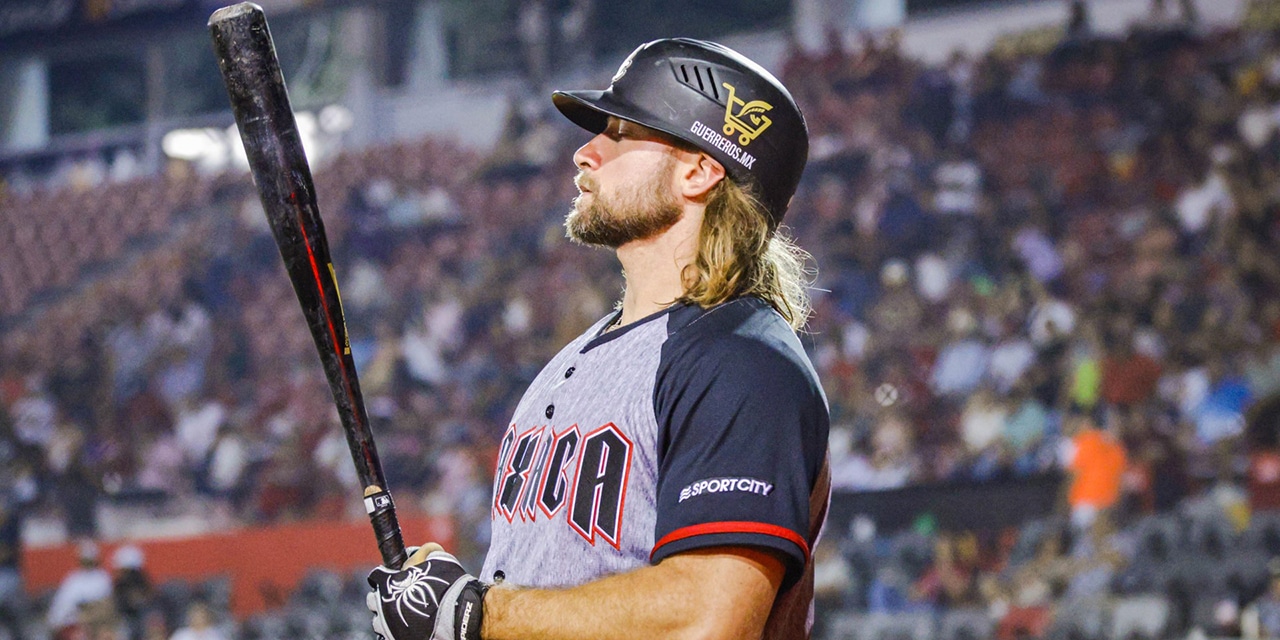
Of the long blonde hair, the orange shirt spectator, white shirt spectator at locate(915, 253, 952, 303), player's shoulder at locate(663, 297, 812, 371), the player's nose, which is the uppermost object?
the player's nose

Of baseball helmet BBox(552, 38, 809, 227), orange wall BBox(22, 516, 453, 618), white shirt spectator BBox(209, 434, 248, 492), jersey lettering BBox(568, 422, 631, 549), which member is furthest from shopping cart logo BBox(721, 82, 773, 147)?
white shirt spectator BBox(209, 434, 248, 492)

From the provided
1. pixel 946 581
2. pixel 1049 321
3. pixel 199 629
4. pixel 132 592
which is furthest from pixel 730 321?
pixel 132 592

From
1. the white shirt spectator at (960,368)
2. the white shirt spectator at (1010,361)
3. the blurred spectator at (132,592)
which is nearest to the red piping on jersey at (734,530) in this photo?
the white shirt spectator at (1010,361)

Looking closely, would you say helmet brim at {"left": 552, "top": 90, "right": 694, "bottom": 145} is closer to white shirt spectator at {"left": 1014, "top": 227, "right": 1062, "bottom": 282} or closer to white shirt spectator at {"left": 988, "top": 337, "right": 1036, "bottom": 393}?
white shirt spectator at {"left": 988, "top": 337, "right": 1036, "bottom": 393}

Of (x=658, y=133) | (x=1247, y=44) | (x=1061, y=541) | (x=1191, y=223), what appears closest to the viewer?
(x=658, y=133)

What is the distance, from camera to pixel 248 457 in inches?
411

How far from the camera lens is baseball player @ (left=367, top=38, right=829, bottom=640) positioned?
170 centimetres

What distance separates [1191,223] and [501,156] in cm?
685

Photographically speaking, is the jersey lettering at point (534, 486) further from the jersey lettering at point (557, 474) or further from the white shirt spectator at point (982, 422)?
the white shirt spectator at point (982, 422)

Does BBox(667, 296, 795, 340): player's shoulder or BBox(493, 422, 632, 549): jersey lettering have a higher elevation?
BBox(667, 296, 795, 340): player's shoulder

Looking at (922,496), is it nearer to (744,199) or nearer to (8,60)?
(744,199)

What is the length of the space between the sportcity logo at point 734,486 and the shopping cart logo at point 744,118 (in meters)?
0.64

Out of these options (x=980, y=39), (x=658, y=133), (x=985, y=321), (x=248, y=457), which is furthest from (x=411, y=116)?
(x=658, y=133)

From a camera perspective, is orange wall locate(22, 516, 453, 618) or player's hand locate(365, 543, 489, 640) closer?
player's hand locate(365, 543, 489, 640)
